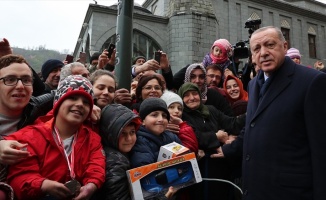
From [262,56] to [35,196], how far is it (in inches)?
75.0

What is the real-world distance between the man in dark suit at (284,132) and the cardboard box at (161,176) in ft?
1.50

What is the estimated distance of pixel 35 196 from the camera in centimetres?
155

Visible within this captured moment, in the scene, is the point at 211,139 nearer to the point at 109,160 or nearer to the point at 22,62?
the point at 109,160

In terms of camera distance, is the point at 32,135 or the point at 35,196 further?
the point at 32,135

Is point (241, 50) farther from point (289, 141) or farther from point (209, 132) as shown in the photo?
point (289, 141)

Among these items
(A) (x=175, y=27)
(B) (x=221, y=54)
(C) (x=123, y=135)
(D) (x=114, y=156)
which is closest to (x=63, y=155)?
(D) (x=114, y=156)

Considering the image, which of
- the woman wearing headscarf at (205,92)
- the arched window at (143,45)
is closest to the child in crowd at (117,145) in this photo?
the woman wearing headscarf at (205,92)

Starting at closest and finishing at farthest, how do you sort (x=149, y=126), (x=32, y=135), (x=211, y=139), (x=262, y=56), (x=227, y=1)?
(x=32, y=135) < (x=262, y=56) < (x=149, y=126) < (x=211, y=139) < (x=227, y=1)

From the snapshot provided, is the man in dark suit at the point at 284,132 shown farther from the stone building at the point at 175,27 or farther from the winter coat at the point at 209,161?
the stone building at the point at 175,27

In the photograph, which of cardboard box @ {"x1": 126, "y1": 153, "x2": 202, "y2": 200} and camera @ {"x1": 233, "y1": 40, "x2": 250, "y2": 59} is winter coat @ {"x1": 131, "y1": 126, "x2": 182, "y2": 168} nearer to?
cardboard box @ {"x1": 126, "y1": 153, "x2": 202, "y2": 200}

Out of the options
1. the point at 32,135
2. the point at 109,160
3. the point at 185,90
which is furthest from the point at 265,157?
the point at 32,135

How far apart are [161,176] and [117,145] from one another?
1.40ft

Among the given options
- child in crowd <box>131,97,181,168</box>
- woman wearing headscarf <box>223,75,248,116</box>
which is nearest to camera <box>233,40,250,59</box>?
woman wearing headscarf <box>223,75,248,116</box>

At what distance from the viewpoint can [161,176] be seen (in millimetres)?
1881
